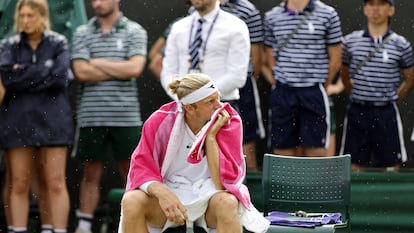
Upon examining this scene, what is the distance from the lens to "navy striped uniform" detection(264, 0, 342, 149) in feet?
32.2

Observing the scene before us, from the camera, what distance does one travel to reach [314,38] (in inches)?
387

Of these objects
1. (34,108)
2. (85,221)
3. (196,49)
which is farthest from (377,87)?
(34,108)

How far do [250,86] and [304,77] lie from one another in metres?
0.44

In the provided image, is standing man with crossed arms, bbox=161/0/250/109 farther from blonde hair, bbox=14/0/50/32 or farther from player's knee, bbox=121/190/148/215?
player's knee, bbox=121/190/148/215

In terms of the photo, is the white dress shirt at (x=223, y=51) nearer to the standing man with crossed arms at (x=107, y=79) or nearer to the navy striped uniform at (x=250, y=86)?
the navy striped uniform at (x=250, y=86)

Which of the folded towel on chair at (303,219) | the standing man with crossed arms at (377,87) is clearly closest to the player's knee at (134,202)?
the folded towel on chair at (303,219)

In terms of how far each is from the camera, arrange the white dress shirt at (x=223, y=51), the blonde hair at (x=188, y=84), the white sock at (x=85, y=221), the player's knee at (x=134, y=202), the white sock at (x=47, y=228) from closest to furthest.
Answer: the player's knee at (x=134, y=202) < the blonde hair at (x=188, y=84) < the white dress shirt at (x=223, y=51) < the white sock at (x=47, y=228) < the white sock at (x=85, y=221)

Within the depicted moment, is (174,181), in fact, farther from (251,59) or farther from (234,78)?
(251,59)

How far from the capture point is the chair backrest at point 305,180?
851 cm

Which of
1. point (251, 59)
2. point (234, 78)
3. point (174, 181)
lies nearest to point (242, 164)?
point (174, 181)

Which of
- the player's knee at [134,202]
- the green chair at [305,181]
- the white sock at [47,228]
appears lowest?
the white sock at [47,228]

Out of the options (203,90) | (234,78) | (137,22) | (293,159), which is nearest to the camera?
(203,90)

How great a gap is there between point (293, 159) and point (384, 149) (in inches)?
63.2

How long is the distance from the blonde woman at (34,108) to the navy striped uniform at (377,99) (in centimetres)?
212
